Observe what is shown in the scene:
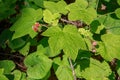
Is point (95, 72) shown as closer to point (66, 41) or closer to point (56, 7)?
point (66, 41)

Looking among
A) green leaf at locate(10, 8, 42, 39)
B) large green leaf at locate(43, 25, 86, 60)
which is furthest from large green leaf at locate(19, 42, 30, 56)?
large green leaf at locate(43, 25, 86, 60)

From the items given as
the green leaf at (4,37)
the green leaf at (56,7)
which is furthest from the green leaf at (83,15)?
the green leaf at (4,37)

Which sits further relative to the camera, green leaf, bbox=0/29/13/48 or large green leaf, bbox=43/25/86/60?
green leaf, bbox=0/29/13/48

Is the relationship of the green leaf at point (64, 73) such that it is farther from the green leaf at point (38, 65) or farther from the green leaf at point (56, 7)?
the green leaf at point (56, 7)

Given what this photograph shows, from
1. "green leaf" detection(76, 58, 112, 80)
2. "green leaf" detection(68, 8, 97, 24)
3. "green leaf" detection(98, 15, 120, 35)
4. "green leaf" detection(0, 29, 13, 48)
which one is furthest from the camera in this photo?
"green leaf" detection(0, 29, 13, 48)

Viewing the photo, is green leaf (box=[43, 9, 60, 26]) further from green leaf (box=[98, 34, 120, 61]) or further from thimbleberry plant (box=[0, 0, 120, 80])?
green leaf (box=[98, 34, 120, 61])

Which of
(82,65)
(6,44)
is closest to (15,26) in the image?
(6,44)
